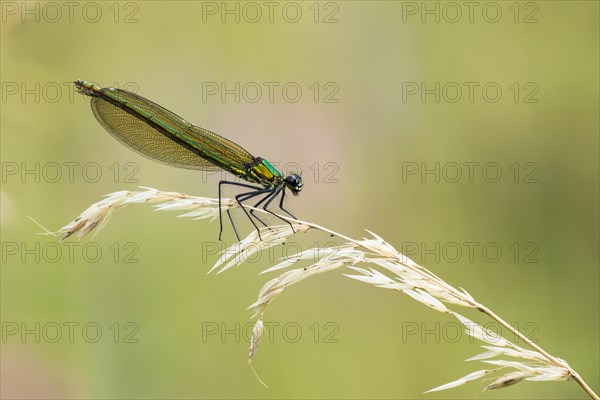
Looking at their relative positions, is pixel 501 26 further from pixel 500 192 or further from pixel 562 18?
pixel 500 192

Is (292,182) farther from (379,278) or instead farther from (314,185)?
(379,278)

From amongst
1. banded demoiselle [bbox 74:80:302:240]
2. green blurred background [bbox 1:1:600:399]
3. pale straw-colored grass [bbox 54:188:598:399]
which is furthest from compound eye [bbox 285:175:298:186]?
green blurred background [bbox 1:1:600:399]

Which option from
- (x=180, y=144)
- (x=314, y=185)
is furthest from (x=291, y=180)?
(x=314, y=185)

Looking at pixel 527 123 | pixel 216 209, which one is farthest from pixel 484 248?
pixel 216 209

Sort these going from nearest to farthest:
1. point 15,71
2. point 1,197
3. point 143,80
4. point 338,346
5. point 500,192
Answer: point 1,197 → point 338,346 → point 15,71 → point 500,192 → point 143,80

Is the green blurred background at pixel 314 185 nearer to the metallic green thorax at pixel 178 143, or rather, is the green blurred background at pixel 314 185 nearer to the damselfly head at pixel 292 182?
the metallic green thorax at pixel 178 143

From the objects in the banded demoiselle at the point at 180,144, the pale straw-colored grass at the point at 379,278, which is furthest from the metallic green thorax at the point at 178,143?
the pale straw-colored grass at the point at 379,278
